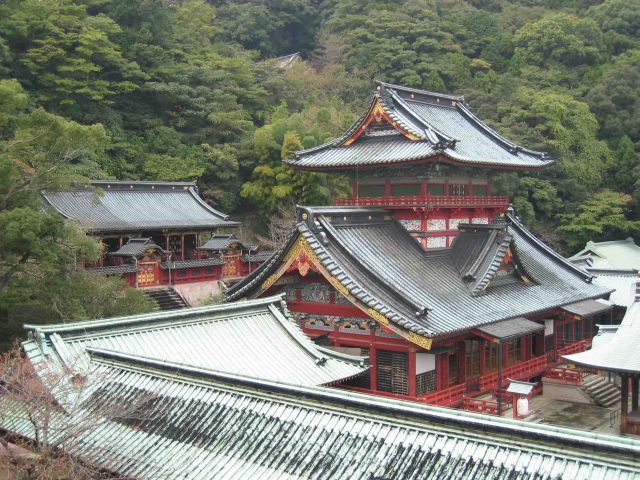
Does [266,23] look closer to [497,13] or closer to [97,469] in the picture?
[497,13]

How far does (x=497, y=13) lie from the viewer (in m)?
87.5

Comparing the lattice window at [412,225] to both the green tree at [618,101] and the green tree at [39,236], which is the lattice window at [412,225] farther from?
the green tree at [618,101]

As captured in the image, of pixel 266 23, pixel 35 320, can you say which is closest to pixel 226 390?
pixel 35 320

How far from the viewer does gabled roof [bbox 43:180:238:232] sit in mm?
34531

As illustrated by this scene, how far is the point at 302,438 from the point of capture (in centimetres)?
961

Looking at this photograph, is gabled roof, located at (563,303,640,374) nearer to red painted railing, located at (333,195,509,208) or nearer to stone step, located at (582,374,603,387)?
stone step, located at (582,374,603,387)

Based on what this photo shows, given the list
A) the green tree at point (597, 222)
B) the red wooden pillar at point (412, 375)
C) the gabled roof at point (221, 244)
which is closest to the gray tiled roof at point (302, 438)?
the red wooden pillar at point (412, 375)

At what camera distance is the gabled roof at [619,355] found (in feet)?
56.4

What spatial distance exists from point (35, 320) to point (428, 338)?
14.0 meters

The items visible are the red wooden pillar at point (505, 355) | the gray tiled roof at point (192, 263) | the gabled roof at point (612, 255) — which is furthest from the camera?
the gabled roof at point (612, 255)

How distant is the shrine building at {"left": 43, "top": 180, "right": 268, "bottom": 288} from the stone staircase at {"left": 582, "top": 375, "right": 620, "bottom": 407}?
20620 millimetres

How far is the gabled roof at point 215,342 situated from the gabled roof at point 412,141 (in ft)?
25.3

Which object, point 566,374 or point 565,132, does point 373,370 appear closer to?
point 566,374

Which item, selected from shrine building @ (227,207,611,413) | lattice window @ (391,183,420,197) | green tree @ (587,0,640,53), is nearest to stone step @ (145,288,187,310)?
shrine building @ (227,207,611,413)
